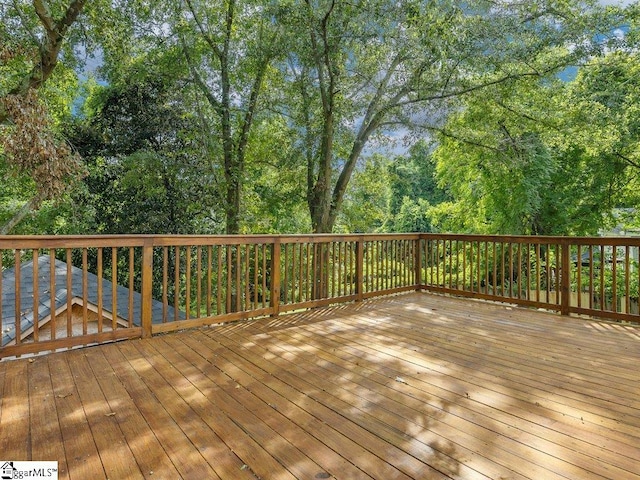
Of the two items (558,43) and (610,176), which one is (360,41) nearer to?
(558,43)

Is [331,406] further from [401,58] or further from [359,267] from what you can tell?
[401,58]

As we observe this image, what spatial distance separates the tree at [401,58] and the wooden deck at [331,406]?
459 centimetres

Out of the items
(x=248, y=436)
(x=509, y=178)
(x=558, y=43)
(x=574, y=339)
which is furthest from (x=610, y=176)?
(x=248, y=436)

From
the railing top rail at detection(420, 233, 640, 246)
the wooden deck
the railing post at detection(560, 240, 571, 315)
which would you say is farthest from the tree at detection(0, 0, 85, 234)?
the railing post at detection(560, 240, 571, 315)

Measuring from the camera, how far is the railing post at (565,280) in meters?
4.50

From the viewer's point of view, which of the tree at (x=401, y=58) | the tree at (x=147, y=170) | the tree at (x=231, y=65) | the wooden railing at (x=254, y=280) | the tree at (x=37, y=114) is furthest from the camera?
the tree at (x=147, y=170)

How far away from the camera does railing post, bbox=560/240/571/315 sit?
4504 mm

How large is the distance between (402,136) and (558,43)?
303 cm

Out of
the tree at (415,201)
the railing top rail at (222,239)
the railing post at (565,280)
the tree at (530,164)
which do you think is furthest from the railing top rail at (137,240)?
the tree at (415,201)

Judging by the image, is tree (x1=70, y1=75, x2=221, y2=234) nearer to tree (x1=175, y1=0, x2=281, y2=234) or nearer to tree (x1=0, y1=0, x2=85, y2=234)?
tree (x1=175, y1=0, x2=281, y2=234)

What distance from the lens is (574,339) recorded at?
11.7 ft

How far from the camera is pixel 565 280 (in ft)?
14.9

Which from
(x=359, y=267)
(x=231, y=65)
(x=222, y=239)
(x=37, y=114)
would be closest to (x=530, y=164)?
(x=359, y=267)

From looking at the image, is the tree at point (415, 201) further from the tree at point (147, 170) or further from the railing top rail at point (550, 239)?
the railing top rail at point (550, 239)
